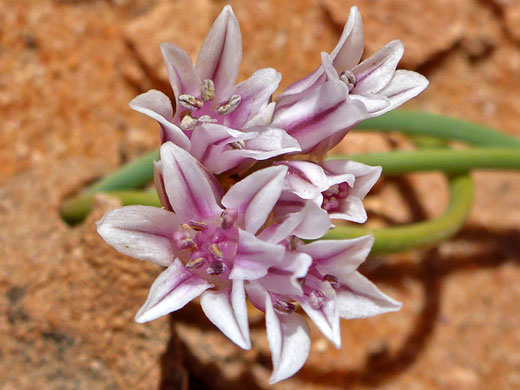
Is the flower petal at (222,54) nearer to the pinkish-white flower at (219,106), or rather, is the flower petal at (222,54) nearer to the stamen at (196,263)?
the pinkish-white flower at (219,106)

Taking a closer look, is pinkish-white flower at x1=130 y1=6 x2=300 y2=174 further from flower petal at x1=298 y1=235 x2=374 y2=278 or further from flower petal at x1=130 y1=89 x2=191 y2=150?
flower petal at x1=298 y1=235 x2=374 y2=278

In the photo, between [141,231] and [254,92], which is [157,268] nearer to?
[141,231]

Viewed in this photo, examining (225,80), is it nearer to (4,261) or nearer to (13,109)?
(4,261)

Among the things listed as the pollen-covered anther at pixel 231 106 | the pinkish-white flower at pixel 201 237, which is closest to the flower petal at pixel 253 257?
the pinkish-white flower at pixel 201 237

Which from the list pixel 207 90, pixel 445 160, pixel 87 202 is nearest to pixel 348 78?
pixel 207 90

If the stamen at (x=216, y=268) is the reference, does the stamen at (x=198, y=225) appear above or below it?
above

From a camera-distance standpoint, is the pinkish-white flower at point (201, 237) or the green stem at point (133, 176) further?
the green stem at point (133, 176)

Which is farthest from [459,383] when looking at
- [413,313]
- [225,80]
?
[225,80]
